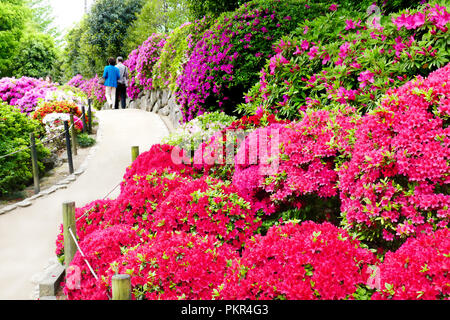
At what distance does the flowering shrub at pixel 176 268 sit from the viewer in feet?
7.88

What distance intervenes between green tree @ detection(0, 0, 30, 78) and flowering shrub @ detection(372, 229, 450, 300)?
77.5 feet

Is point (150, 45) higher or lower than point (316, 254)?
higher

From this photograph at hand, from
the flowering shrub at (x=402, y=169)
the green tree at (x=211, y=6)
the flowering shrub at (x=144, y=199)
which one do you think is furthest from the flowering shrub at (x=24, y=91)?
the flowering shrub at (x=402, y=169)

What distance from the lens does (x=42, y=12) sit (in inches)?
1326

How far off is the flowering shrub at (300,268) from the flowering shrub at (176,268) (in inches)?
7.1

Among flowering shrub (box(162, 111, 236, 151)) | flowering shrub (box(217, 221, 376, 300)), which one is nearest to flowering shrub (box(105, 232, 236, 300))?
flowering shrub (box(217, 221, 376, 300))

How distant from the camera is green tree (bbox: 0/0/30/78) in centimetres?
2109

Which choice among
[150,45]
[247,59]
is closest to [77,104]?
[150,45]

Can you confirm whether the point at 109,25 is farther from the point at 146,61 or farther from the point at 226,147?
the point at 226,147

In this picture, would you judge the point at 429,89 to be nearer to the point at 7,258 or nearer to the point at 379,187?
the point at 379,187

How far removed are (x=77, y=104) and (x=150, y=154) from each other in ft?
24.4

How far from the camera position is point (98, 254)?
304cm

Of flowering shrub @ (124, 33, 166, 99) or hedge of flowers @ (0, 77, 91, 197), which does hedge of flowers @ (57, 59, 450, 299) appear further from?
flowering shrub @ (124, 33, 166, 99)

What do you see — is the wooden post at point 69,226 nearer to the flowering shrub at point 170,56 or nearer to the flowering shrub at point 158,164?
the flowering shrub at point 158,164
